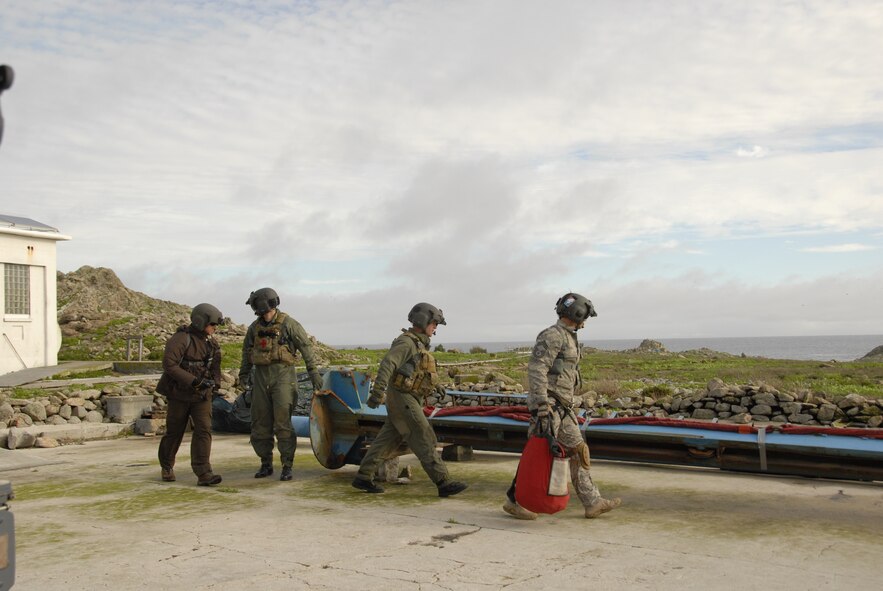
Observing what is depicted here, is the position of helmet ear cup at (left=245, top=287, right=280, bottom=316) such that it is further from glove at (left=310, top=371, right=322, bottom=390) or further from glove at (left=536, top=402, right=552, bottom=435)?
glove at (left=536, top=402, right=552, bottom=435)

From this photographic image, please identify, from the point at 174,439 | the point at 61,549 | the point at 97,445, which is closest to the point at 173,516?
the point at 61,549

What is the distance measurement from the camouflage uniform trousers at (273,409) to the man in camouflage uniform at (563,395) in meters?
3.18

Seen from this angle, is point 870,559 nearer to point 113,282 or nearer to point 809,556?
point 809,556

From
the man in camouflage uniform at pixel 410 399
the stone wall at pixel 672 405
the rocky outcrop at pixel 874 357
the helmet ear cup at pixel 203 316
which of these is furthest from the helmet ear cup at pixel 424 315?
the rocky outcrop at pixel 874 357

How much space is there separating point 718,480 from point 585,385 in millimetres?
13723

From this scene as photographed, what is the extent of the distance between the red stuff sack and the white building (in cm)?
2081

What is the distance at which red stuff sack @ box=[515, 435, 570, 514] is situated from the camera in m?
6.73

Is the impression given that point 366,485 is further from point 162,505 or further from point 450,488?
point 162,505

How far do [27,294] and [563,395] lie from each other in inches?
859

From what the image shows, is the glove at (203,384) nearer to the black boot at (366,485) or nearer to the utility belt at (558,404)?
the black boot at (366,485)

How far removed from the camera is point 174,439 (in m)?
9.17

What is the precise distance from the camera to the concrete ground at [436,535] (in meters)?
5.25

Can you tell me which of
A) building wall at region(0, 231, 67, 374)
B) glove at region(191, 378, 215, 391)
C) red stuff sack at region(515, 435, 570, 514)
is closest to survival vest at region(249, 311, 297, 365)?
glove at region(191, 378, 215, 391)

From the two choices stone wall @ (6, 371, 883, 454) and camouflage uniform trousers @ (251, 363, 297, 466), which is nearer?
camouflage uniform trousers @ (251, 363, 297, 466)
